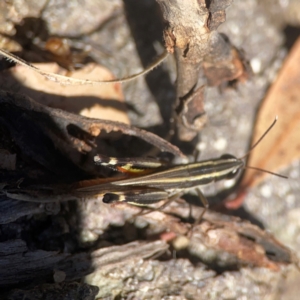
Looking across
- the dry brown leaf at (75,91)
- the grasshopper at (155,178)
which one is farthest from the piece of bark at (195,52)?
the dry brown leaf at (75,91)

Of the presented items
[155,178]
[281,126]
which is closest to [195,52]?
[155,178]

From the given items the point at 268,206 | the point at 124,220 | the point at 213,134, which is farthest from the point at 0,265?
the point at 268,206

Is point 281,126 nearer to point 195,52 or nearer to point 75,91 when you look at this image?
point 195,52

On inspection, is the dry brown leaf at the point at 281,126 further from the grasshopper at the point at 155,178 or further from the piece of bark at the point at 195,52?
the piece of bark at the point at 195,52

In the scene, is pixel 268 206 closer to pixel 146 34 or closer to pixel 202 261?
pixel 202 261

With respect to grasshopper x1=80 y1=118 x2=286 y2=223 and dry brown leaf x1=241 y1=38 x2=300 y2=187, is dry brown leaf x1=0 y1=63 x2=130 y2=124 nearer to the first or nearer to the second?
grasshopper x1=80 y1=118 x2=286 y2=223
